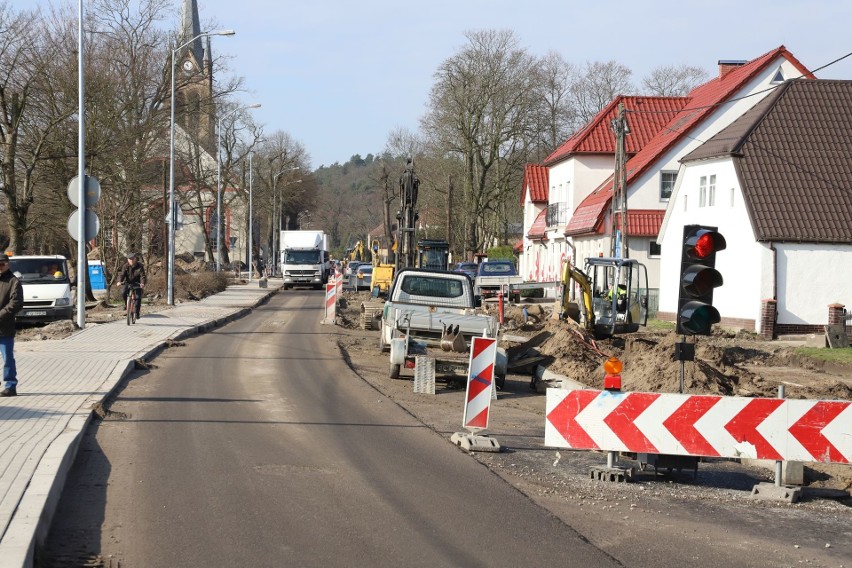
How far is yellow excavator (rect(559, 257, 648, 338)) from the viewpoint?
25.6 metres

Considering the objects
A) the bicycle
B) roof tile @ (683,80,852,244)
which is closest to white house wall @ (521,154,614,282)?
roof tile @ (683,80,852,244)

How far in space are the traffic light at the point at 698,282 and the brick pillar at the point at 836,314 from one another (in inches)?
866

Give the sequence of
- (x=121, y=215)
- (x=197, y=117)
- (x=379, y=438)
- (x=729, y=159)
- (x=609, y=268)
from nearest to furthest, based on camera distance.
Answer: (x=379, y=438)
(x=609, y=268)
(x=729, y=159)
(x=121, y=215)
(x=197, y=117)

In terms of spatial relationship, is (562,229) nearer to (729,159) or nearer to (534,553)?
(729,159)

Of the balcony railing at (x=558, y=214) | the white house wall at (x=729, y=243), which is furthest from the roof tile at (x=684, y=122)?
the white house wall at (x=729, y=243)

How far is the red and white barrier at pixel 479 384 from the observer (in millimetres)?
10984

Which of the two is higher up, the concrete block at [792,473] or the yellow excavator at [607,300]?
the yellow excavator at [607,300]

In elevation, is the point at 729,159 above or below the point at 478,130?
below

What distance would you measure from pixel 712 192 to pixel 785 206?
133 inches

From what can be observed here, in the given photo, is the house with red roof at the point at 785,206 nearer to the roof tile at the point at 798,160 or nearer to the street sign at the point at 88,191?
the roof tile at the point at 798,160

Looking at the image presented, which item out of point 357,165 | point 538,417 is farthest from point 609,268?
point 357,165

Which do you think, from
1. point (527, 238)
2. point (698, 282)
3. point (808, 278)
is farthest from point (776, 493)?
point (527, 238)

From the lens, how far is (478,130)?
206ft

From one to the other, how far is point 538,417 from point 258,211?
74.9 m
